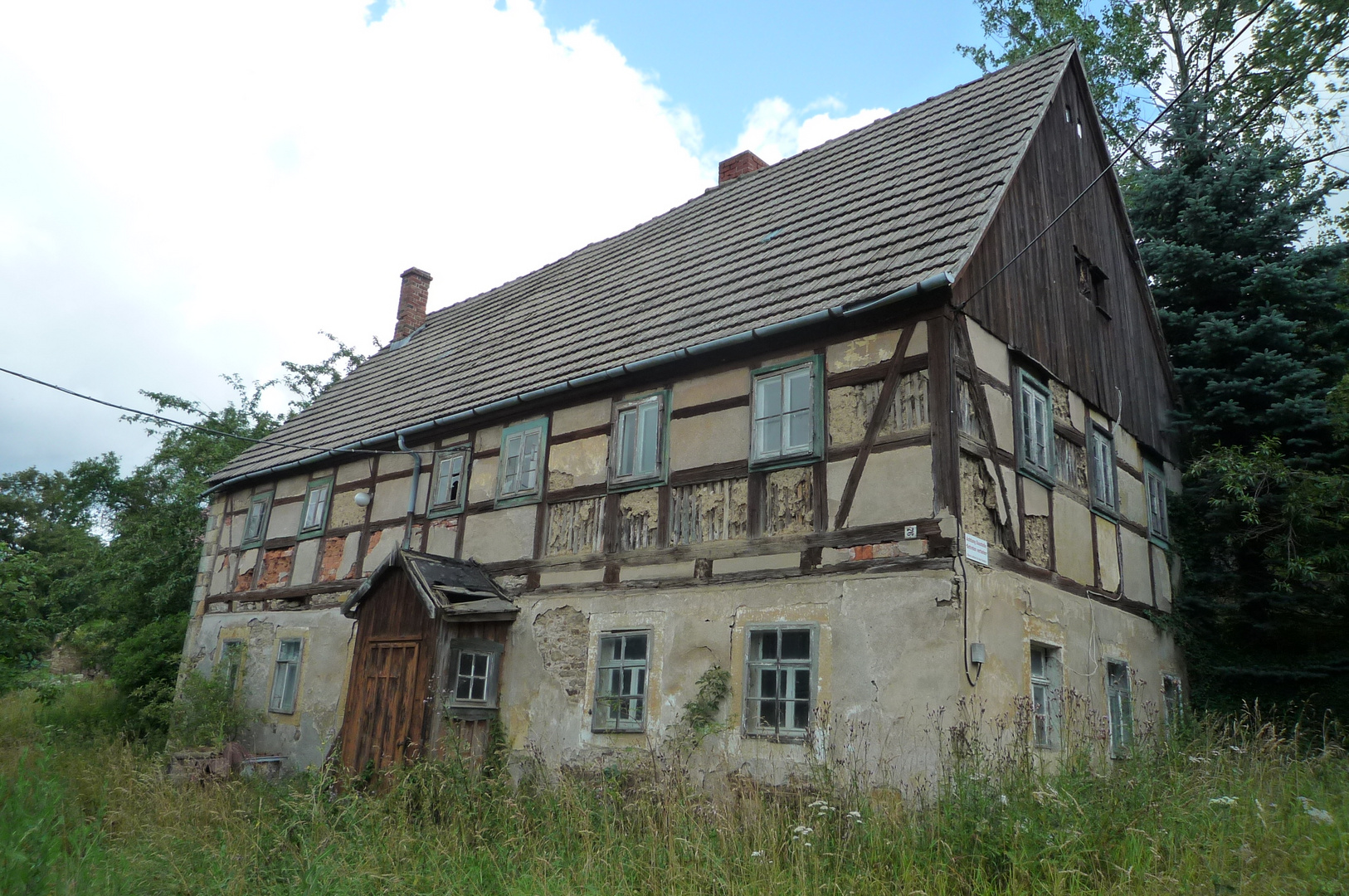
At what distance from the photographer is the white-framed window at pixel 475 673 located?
1022cm

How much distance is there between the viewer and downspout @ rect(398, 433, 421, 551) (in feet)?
41.0

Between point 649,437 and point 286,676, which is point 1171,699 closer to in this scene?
point 649,437

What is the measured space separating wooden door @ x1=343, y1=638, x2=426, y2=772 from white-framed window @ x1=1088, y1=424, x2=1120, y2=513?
7.81 metres

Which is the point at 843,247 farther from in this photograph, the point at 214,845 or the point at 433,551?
the point at 214,845

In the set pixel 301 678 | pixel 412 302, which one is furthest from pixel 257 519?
pixel 412 302

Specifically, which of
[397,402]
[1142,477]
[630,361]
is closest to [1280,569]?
[1142,477]

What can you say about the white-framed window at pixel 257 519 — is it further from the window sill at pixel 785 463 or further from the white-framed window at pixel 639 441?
the window sill at pixel 785 463

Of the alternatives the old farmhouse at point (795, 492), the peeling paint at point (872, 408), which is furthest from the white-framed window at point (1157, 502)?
the peeling paint at point (872, 408)

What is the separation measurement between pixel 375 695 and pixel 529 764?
2.10m

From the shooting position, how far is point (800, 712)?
26.4ft

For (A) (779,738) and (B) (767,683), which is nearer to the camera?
(A) (779,738)

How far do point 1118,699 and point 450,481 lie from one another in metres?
8.43

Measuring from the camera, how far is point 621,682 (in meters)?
9.45

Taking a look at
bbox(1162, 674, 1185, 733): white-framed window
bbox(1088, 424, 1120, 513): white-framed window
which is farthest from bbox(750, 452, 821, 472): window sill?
bbox(1162, 674, 1185, 733): white-framed window
